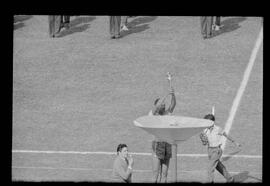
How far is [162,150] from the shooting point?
1972 cm

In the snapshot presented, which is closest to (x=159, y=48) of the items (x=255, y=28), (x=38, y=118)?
(x=255, y=28)

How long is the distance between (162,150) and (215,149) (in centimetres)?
95

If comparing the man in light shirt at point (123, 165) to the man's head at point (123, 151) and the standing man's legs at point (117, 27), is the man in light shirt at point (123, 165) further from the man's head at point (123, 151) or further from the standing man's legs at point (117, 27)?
the standing man's legs at point (117, 27)

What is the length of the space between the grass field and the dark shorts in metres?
0.97

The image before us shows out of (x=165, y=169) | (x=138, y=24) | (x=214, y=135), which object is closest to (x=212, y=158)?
(x=214, y=135)

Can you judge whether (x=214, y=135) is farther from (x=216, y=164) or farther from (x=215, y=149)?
(x=216, y=164)

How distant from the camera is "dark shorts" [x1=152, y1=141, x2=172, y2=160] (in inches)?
774

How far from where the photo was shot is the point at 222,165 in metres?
20.1

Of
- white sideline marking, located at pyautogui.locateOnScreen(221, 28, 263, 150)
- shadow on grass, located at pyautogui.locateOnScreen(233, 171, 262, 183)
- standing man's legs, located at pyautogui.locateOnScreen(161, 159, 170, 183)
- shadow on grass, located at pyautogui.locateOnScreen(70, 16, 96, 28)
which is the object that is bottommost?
shadow on grass, located at pyautogui.locateOnScreen(233, 171, 262, 183)

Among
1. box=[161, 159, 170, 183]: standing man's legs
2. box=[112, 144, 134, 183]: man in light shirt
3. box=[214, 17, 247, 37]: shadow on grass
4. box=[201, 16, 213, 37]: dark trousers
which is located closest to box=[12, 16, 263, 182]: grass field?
box=[214, 17, 247, 37]: shadow on grass

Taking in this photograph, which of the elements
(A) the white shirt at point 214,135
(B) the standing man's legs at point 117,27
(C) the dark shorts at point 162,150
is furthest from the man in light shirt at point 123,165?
(B) the standing man's legs at point 117,27

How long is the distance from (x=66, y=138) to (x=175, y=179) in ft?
13.2

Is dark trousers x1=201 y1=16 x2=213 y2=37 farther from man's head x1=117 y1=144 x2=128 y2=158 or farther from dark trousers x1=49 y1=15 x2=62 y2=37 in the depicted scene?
man's head x1=117 y1=144 x2=128 y2=158

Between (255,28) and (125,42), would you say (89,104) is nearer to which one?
(125,42)
